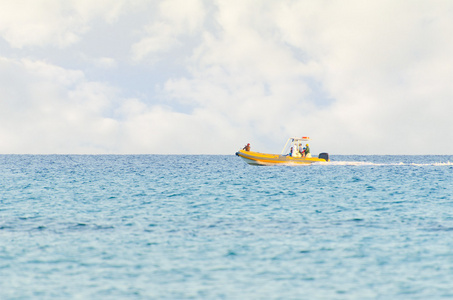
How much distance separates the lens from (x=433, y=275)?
8773mm

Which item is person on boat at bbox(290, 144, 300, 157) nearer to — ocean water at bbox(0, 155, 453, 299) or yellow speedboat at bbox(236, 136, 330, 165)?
yellow speedboat at bbox(236, 136, 330, 165)

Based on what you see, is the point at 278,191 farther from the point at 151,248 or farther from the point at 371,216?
the point at 151,248

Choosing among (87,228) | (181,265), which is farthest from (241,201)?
(181,265)

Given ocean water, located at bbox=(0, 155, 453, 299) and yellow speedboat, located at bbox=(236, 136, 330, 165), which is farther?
yellow speedboat, located at bbox=(236, 136, 330, 165)

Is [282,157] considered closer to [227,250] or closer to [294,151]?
[294,151]

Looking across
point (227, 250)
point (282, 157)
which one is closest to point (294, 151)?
point (282, 157)

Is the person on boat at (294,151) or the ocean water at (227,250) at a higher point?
the person on boat at (294,151)

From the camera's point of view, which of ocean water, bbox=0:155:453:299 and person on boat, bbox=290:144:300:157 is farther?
person on boat, bbox=290:144:300:157

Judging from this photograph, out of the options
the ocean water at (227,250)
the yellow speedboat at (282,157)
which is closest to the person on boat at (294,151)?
the yellow speedboat at (282,157)

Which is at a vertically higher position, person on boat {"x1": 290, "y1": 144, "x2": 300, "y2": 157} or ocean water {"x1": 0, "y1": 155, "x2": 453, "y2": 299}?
person on boat {"x1": 290, "y1": 144, "x2": 300, "y2": 157}

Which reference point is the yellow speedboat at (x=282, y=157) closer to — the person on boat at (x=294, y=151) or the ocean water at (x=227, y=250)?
the person on boat at (x=294, y=151)

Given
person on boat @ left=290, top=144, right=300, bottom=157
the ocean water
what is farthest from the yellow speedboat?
the ocean water

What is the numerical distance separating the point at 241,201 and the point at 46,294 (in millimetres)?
13547

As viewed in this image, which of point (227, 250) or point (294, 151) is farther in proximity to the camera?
point (294, 151)
